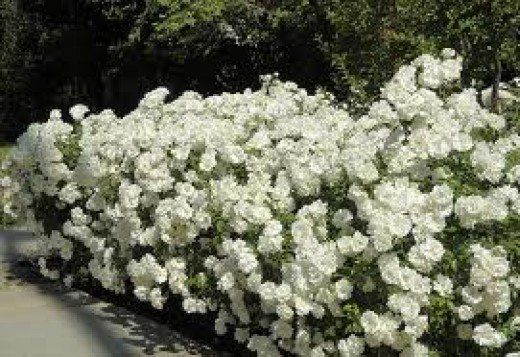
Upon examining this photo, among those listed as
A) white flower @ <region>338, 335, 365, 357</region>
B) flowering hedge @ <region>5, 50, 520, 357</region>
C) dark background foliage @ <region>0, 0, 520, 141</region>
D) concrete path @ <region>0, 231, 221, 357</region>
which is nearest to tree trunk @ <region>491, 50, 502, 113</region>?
dark background foliage @ <region>0, 0, 520, 141</region>

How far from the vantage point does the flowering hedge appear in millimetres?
3420

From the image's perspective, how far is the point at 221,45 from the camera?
1405 cm

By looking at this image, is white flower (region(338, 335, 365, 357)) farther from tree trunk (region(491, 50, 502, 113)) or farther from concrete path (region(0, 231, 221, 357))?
tree trunk (region(491, 50, 502, 113))

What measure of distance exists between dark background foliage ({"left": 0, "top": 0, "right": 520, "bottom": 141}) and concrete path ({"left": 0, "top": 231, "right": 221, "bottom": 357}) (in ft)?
7.89

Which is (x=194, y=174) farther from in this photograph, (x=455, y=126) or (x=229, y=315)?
(x=455, y=126)

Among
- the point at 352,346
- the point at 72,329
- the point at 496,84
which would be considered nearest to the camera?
the point at 352,346

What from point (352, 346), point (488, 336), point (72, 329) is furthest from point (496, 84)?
point (488, 336)

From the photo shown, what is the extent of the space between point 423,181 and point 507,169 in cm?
32

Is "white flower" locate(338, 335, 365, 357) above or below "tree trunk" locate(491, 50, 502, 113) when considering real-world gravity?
below

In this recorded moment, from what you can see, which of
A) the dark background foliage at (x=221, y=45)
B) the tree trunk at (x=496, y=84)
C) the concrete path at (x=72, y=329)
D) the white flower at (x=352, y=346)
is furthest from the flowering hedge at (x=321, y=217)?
the dark background foliage at (x=221, y=45)

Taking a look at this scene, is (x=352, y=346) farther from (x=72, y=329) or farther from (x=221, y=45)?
(x=221, y=45)

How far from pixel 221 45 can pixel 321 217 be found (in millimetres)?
10409

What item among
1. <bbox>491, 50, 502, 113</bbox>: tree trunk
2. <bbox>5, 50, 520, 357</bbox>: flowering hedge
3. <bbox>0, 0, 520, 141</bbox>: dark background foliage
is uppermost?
<bbox>0, 0, 520, 141</bbox>: dark background foliage

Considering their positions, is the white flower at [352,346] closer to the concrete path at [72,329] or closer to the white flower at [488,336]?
the white flower at [488,336]
